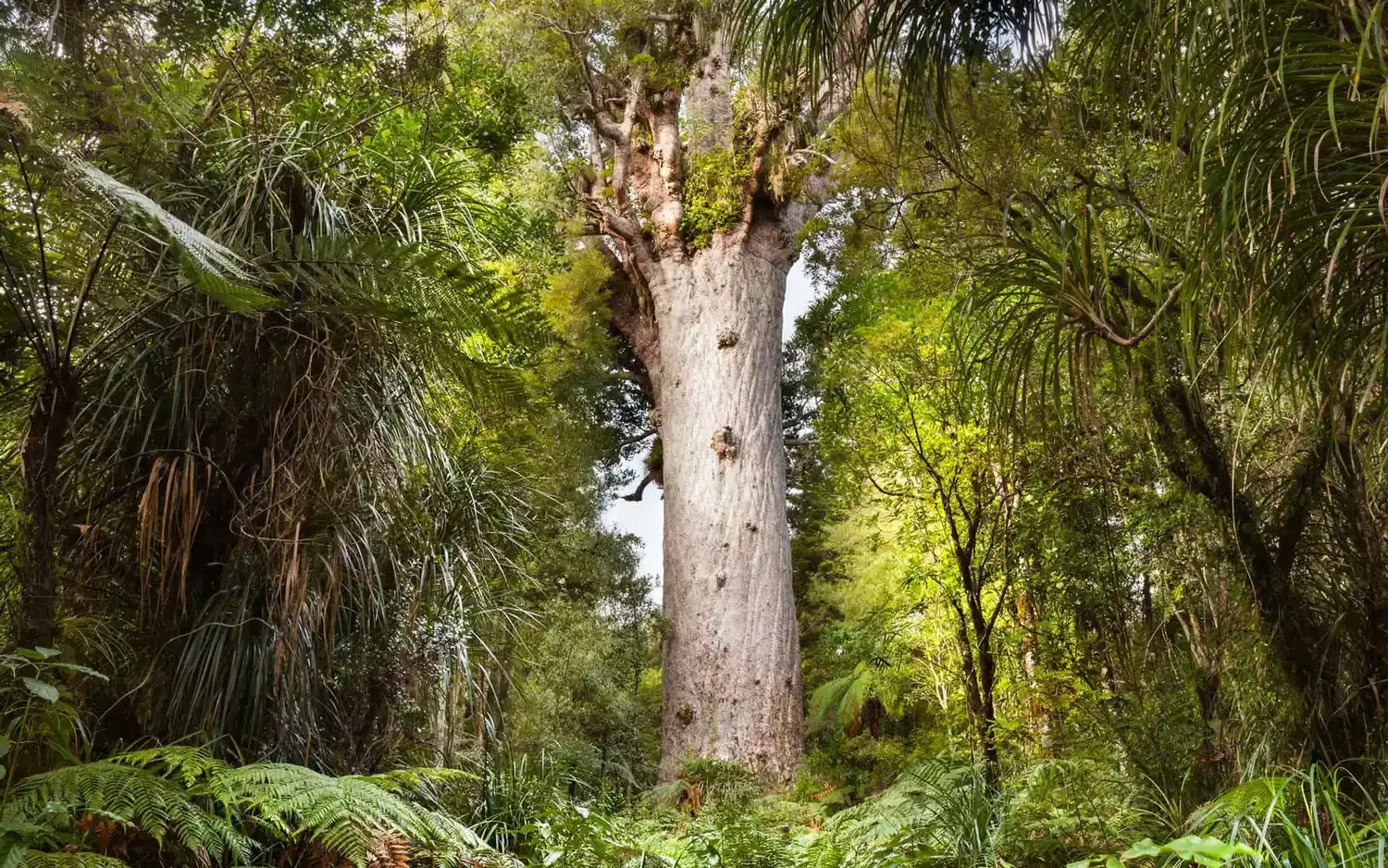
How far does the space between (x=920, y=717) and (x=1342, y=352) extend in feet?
29.8

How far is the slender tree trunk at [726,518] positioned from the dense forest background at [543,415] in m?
0.59

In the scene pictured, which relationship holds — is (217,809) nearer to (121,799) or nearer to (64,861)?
(121,799)

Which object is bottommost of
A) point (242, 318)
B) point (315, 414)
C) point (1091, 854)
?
point (1091, 854)

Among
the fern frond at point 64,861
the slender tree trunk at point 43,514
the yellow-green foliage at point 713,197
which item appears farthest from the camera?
the yellow-green foliage at point 713,197

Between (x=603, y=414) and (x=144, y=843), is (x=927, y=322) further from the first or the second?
(x=144, y=843)

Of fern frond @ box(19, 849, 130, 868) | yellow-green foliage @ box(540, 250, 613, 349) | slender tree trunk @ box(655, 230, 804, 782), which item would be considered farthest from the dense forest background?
yellow-green foliage @ box(540, 250, 613, 349)

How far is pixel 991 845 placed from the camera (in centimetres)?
293

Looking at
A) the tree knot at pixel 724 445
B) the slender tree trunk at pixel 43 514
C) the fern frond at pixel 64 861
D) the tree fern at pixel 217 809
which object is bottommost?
the fern frond at pixel 64 861

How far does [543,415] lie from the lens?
4.11 meters

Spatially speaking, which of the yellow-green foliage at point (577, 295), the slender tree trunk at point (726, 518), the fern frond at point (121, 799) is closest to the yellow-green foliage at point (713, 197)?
the slender tree trunk at point (726, 518)

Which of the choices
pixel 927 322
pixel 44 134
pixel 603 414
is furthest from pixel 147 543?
pixel 603 414

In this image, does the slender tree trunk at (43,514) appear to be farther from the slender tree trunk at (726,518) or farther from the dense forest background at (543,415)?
the slender tree trunk at (726,518)

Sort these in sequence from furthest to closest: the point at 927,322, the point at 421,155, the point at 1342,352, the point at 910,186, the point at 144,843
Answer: the point at 927,322 < the point at 910,186 < the point at 421,155 < the point at 144,843 < the point at 1342,352

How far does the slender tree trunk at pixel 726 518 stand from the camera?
6492 mm
